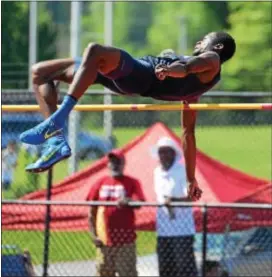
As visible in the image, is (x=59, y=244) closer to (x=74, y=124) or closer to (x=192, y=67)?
(x=74, y=124)

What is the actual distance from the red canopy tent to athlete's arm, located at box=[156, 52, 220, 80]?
3.71 m

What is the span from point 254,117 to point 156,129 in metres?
1.06

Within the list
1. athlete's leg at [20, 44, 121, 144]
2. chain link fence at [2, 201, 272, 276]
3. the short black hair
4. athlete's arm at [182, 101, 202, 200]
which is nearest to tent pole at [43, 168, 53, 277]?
chain link fence at [2, 201, 272, 276]

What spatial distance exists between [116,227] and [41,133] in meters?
4.12

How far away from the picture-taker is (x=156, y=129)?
14.0 m

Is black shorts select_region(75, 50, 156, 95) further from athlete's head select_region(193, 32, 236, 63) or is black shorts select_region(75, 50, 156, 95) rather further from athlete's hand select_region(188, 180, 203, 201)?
athlete's hand select_region(188, 180, 203, 201)

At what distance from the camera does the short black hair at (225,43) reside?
9609 millimetres

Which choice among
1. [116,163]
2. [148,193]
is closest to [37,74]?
[116,163]

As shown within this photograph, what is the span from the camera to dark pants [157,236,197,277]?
42.0 feet

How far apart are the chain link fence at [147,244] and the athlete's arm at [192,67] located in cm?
312

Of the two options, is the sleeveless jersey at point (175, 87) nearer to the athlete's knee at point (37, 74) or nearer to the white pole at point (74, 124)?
the athlete's knee at point (37, 74)

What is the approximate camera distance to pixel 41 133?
884 centimetres

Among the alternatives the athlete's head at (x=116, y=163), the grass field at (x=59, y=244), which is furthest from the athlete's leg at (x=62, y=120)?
the grass field at (x=59, y=244)

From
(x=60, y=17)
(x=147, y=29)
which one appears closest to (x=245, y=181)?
(x=60, y=17)
